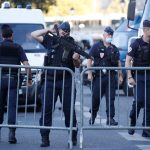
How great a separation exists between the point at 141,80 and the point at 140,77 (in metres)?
0.06

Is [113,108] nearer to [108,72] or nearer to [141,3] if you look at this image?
[108,72]

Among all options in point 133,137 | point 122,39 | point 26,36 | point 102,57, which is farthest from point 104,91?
point 122,39

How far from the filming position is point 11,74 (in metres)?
12.1

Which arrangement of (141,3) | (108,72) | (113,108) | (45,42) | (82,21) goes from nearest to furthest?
1. (45,42)
2. (108,72)
3. (113,108)
4. (141,3)
5. (82,21)

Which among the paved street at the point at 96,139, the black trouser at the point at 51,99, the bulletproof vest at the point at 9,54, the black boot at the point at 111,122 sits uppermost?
the bulletproof vest at the point at 9,54

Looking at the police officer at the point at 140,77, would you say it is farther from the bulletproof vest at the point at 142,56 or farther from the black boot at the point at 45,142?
the black boot at the point at 45,142

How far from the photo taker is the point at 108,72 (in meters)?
12.7

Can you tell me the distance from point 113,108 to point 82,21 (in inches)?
2420

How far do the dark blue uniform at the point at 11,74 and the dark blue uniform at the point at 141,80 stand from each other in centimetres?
179

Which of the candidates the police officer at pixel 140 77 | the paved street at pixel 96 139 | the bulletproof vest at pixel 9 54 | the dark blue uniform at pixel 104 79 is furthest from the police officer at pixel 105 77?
the bulletproof vest at pixel 9 54

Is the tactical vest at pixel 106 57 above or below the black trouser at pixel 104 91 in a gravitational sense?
above

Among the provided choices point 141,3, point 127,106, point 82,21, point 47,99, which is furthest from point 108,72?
point 82,21

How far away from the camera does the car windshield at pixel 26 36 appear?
18594 mm

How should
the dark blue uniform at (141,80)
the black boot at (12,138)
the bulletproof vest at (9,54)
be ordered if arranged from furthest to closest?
the dark blue uniform at (141,80), the bulletproof vest at (9,54), the black boot at (12,138)
